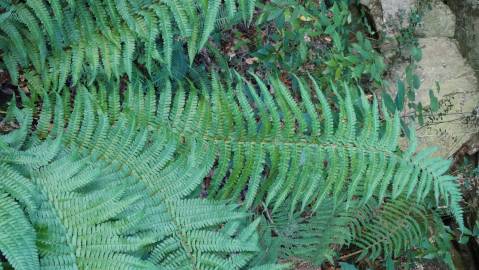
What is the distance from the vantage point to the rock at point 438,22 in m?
4.03

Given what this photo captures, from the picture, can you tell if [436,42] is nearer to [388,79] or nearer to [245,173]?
[388,79]

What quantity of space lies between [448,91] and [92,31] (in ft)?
9.40

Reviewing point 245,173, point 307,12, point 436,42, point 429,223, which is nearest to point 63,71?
point 245,173

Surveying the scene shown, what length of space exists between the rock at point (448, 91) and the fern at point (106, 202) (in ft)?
7.65

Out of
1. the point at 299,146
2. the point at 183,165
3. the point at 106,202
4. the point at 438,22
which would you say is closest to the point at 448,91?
the point at 438,22

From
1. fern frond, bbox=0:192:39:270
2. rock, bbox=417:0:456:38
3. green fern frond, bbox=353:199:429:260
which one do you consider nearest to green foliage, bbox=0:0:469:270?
fern frond, bbox=0:192:39:270

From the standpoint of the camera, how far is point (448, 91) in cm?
392

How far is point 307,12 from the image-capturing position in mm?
3129

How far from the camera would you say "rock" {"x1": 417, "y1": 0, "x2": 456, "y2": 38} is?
4.03m

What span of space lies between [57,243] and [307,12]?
2169 millimetres

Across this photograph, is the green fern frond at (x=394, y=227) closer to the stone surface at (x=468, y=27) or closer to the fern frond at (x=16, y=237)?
the stone surface at (x=468, y=27)

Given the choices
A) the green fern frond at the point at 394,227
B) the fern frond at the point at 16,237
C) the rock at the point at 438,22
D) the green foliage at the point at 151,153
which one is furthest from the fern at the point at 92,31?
the rock at the point at 438,22

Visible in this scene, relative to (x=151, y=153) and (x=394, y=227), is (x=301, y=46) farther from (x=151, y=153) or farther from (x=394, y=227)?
(x=151, y=153)

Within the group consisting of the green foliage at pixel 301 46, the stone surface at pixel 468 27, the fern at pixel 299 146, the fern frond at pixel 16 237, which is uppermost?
the stone surface at pixel 468 27
